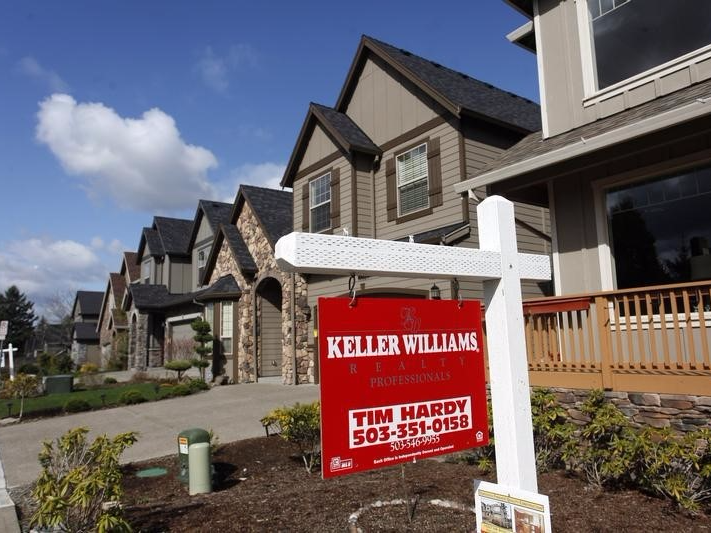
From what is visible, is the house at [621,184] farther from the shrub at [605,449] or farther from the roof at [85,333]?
the roof at [85,333]

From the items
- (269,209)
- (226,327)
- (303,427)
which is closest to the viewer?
(303,427)

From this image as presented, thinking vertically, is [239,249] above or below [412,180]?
below

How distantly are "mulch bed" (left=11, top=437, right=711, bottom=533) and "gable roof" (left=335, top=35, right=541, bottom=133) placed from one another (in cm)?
800

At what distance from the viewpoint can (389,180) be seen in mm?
13188

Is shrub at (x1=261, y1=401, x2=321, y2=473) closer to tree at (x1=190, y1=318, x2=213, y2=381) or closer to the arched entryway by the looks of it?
the arched entryway

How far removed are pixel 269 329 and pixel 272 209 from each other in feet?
14.3

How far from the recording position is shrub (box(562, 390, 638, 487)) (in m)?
4.88

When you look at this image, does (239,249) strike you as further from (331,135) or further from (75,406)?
(75,406)

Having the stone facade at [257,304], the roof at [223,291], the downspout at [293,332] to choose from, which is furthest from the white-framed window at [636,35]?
the roof at [223,291]

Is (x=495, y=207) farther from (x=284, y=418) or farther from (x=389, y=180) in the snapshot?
(x=389, y=180)

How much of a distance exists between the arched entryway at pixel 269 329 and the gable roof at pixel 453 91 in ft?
21.9

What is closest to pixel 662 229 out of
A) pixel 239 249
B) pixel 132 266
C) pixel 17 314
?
pixel 239 249

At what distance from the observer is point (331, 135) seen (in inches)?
564

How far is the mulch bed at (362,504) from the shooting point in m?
4.14
